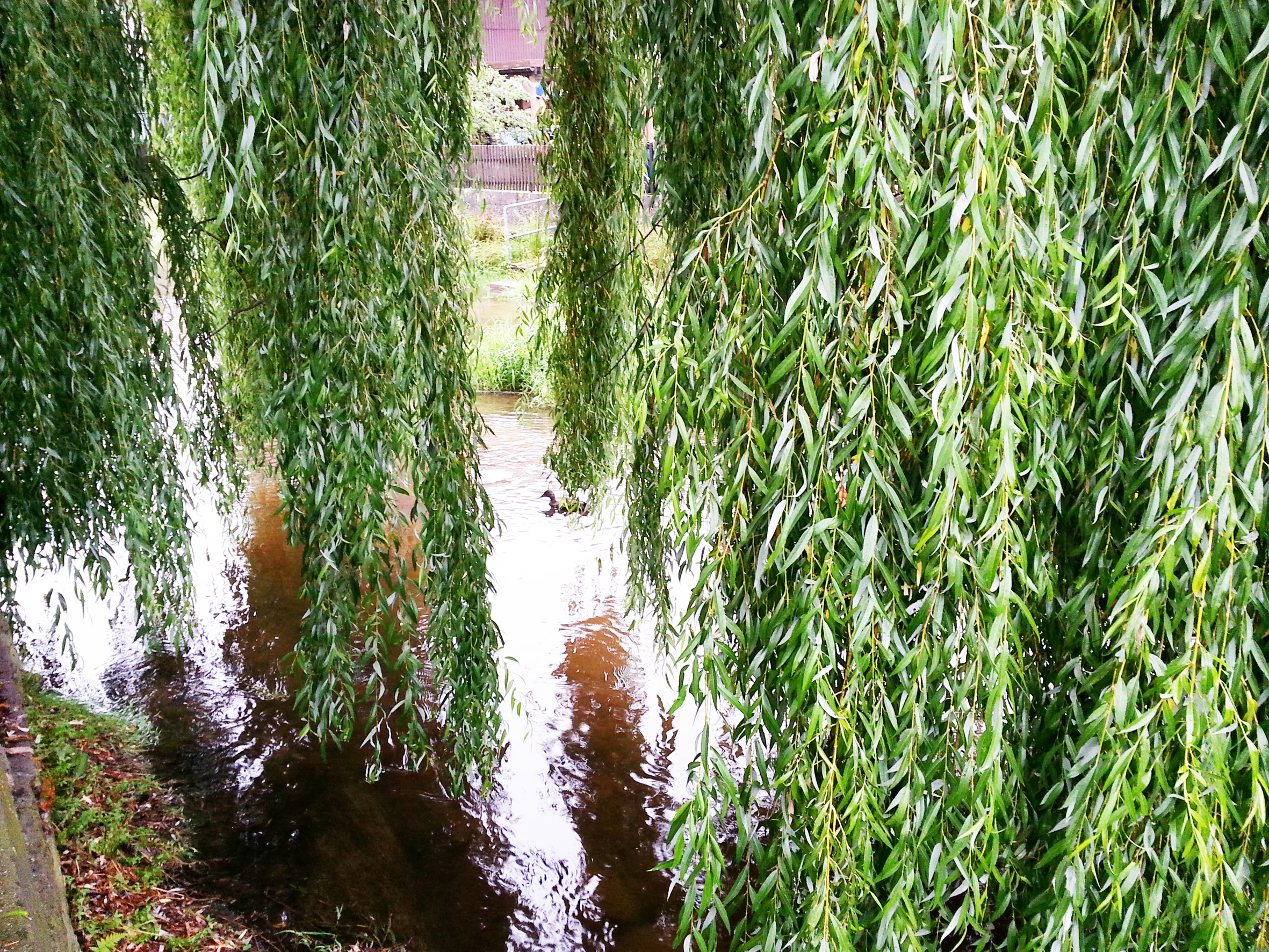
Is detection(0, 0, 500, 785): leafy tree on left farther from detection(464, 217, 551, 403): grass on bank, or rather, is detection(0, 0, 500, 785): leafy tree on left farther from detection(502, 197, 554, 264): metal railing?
detection(502, 197, 554, 264): metal railing

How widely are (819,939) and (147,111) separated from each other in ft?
11.4

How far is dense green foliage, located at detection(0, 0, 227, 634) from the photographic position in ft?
8.90

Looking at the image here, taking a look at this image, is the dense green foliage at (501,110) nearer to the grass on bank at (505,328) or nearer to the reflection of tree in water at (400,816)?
the grass on bank at (505,328)

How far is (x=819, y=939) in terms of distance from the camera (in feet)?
5.04

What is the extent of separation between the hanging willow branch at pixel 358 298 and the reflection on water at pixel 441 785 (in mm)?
466

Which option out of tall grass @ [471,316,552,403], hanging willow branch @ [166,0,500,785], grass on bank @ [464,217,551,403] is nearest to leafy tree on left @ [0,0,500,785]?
hanging willow branch @ [166,0,500,785]

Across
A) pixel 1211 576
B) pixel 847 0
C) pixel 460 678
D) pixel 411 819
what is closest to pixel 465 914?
pixel 411 819

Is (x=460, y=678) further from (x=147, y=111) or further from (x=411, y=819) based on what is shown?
(x=147, y=111)

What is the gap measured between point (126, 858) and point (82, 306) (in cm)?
211

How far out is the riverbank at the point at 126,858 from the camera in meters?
3.10

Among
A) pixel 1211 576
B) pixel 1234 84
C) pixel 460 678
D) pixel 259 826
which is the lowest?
pixel 259 826

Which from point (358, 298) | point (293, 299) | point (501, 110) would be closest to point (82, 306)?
point (293, 299)

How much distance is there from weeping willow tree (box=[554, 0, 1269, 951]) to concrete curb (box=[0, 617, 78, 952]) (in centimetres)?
169

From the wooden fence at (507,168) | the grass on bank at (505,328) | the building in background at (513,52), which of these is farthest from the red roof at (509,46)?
the grass on bank at (505,328)
